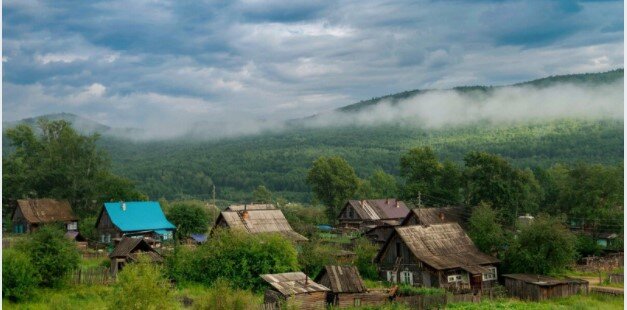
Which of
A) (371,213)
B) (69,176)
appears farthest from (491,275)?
(69,176)

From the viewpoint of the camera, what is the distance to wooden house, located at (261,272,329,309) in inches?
1117

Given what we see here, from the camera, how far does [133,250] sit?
38.1m

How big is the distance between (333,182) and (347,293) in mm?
43215

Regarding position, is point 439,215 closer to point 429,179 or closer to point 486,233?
point 486,233

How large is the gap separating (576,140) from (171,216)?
127m

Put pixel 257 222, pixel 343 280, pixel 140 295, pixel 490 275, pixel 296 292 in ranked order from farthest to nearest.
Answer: pixel 257 222 < pixel 490 275 < pixel 343 280 < pixel 296 292 < pixel 140 295

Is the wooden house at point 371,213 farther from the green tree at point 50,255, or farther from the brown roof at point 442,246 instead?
the green tree at point 50,255

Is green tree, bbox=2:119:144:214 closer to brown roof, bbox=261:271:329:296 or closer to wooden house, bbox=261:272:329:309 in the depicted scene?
brown roof, bbox=261:271:329:296

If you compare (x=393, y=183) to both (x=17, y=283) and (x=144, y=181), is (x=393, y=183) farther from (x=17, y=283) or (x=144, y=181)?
(x=144, y=181)

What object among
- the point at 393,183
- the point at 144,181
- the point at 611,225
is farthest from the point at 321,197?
the point at 144,181

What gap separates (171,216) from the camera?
5819 centimetres

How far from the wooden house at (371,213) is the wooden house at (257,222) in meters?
15.9

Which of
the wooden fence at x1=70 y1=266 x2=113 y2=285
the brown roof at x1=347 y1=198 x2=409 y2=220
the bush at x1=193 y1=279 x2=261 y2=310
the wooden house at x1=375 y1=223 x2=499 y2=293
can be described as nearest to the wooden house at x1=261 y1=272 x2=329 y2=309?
the bush at x1=193 y1=279 x2=261 y2=310

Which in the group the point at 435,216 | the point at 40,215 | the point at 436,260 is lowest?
the point at 436,260
